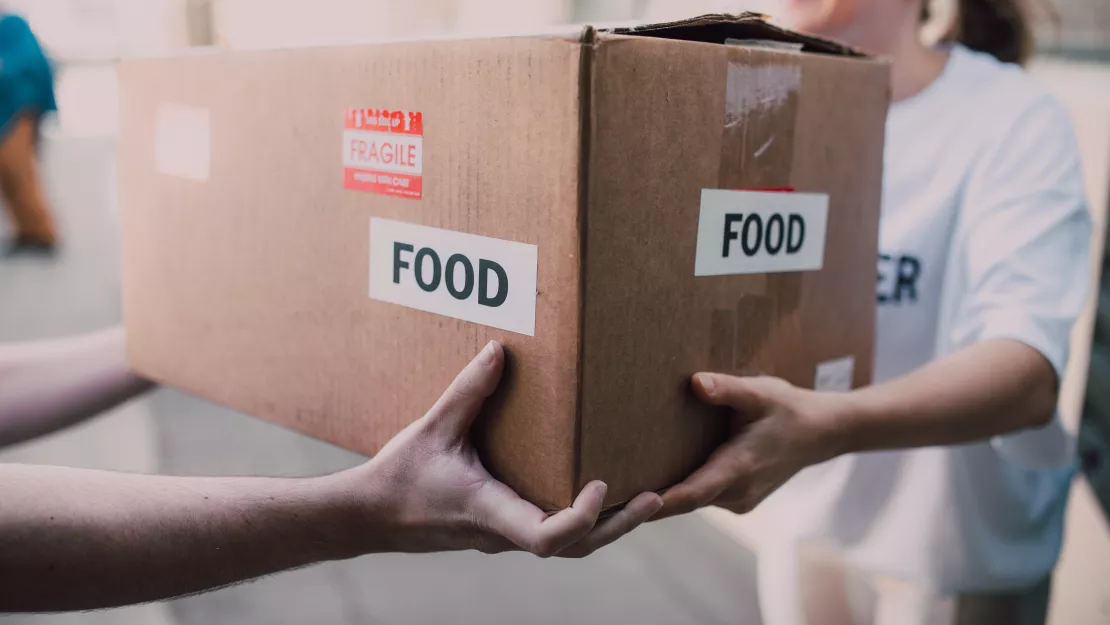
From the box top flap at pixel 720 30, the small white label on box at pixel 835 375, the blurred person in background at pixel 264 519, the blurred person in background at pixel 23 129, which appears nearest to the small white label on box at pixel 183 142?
the blurred person in background at pixel 264 519

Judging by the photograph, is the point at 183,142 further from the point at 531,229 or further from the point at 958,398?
the point at 958,398

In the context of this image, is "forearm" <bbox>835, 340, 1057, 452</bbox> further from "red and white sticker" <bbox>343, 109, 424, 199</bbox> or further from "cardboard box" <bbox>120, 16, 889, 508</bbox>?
"red and white sticker" <bbox>343, 109, 424, 199</bbox>

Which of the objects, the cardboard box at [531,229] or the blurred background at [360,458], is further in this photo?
the blurred background at [360,458]

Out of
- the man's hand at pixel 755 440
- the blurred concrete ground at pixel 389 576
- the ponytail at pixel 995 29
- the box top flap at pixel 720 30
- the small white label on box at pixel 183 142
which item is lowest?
the blurred concrete ground at pixel 389 576

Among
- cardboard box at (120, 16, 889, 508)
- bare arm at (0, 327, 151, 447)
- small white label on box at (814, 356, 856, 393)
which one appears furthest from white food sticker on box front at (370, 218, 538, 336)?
bare arm at (0, 327, 151, 447)

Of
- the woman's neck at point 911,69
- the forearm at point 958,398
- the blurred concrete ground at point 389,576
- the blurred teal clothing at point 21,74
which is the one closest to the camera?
the forearm at point 958,398

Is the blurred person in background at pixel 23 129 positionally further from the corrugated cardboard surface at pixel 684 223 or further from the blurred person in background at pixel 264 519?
the corrugated cardboard surface at pixel 684 223

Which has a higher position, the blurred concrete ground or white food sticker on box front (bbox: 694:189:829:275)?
white food sticker on box front (bbox: 694:189:829:275)

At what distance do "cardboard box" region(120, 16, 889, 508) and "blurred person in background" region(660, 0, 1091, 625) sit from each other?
0.05m

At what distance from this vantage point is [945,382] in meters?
0.71

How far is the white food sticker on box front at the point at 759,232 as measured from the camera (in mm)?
528

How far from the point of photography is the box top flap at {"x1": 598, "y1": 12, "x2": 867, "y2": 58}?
1.57 feet

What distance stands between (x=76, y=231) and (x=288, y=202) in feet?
14.5

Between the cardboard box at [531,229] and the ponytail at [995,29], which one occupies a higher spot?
the ponytail at [995,29]
